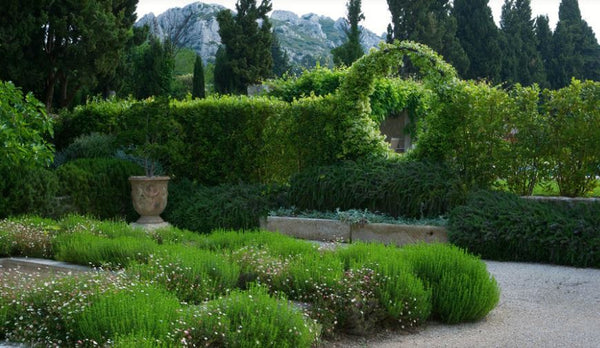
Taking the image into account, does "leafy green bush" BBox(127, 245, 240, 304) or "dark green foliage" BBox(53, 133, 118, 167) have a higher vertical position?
"dark green foliage" BBox(53, 133, 118, 167)

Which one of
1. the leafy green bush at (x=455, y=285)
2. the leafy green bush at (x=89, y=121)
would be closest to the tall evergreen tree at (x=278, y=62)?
the leafy green bush at (x=89, y=121)

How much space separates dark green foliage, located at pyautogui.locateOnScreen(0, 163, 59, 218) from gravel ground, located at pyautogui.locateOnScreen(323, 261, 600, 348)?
5.78m

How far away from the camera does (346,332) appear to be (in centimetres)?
446

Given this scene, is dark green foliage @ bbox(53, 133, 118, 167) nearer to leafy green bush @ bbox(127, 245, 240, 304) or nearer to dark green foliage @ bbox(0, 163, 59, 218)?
dark green foliage @ bbox(0, 163, 59, 218)

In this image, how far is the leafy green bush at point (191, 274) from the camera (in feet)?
14.9

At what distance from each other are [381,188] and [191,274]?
4.58 meters

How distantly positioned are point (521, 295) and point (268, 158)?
559 cm

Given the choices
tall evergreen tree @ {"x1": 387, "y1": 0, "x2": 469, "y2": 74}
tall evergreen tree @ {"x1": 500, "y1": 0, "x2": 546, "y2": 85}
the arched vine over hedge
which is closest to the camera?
the arched vine over hedge

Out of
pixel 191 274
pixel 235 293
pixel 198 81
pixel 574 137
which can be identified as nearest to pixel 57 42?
pixel 198 81

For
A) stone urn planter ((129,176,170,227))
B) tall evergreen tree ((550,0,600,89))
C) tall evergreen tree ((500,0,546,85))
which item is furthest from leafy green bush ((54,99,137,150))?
tall evergreen tree ((550,0,600,89))

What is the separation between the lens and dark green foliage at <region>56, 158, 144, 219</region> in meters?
9.60

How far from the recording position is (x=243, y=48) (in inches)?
1226

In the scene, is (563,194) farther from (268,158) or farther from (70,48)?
(70,48)

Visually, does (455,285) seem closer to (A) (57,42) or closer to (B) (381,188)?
(B) (381,188)
